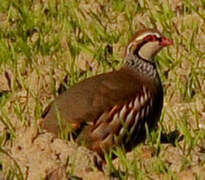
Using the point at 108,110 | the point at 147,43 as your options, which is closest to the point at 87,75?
the point at 147,43

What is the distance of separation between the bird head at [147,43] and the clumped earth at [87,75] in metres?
0.35

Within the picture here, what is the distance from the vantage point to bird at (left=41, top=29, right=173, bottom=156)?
6098 millimetres

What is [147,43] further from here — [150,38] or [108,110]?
[108,110]

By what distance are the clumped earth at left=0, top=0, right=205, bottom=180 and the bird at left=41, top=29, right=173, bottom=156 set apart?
158 mm

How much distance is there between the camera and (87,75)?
23.7ft

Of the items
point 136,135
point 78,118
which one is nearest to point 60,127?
point 78,118

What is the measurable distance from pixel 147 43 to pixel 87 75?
682 millimetres

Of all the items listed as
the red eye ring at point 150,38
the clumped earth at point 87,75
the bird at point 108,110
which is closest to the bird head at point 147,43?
the red eye ring at point 150,38

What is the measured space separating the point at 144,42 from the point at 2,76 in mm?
1142

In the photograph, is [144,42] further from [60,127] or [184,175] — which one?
[184,175]

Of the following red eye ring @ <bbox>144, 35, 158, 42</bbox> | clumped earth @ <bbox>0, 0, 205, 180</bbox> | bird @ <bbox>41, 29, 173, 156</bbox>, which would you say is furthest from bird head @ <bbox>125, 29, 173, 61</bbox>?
clumped earth @ <bbox>0, 0, 205, 180</bbox>

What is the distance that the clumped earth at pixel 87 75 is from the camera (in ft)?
17.9

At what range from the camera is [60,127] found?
6.00 metres

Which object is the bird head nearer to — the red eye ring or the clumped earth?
the red eye ring
